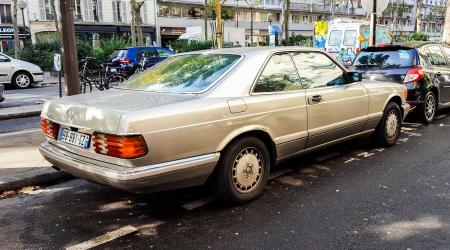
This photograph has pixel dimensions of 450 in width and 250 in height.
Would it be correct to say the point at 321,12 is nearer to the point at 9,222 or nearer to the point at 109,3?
the point at 109,3

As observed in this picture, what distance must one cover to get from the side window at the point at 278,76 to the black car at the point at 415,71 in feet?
12.3

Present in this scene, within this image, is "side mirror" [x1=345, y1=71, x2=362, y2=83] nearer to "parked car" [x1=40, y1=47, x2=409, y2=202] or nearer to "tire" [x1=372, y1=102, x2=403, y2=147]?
"parked car" [x1=40, y1=47, x2=409, y2=202]

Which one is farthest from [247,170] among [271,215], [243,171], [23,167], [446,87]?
[446,87]

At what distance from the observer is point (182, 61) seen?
15.6ft

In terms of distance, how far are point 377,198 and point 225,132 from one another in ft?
5.70

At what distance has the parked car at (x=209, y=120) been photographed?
3.40 metres

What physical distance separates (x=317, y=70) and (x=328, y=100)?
0.40 metres

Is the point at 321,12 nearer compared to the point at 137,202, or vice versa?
the point at 137,202

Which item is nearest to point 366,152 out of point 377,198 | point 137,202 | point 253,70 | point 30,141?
point 377,198

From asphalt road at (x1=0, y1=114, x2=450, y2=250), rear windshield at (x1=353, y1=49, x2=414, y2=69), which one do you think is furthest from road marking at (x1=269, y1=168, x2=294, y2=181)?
rear windshield at (x1=353, y1=49, x2=414, y2=69)

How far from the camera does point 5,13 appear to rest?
38531mm

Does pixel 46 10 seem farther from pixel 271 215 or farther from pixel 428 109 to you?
pixel 271 215

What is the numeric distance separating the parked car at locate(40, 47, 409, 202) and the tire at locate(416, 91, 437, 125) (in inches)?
126

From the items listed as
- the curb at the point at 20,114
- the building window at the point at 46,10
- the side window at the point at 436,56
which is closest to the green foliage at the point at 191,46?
the building window at the point at 46,10
